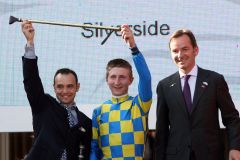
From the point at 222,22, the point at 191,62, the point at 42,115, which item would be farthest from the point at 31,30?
the point at 222,22

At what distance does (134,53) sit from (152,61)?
0.63 m

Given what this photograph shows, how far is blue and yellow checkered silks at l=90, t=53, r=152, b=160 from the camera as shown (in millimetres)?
2523

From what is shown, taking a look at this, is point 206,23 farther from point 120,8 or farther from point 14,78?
point 14,78

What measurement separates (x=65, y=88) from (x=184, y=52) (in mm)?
Result: 564

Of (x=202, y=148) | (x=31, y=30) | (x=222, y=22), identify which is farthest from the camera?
(x=222, y=22)

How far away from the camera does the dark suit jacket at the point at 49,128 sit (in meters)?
2.53

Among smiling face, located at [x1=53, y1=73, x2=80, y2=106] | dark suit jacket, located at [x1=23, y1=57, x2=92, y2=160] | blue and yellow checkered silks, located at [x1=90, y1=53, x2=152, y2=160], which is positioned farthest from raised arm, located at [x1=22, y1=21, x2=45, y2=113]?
blue and yellow checkered silks, located at [x1=90, y1=53, x2=152, y2=160]

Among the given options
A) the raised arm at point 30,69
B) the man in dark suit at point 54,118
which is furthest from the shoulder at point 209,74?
the raised arm at point 30,69

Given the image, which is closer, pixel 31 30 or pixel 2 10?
pixel 31 30

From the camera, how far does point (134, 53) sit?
8.19ft

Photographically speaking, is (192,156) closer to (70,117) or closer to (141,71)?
(141,71)

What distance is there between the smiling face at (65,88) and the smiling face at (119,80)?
174mm

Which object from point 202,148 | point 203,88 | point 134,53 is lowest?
point 202,148

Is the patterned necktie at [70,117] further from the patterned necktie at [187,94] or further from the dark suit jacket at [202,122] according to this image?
the patterned necktie at [187,94]
